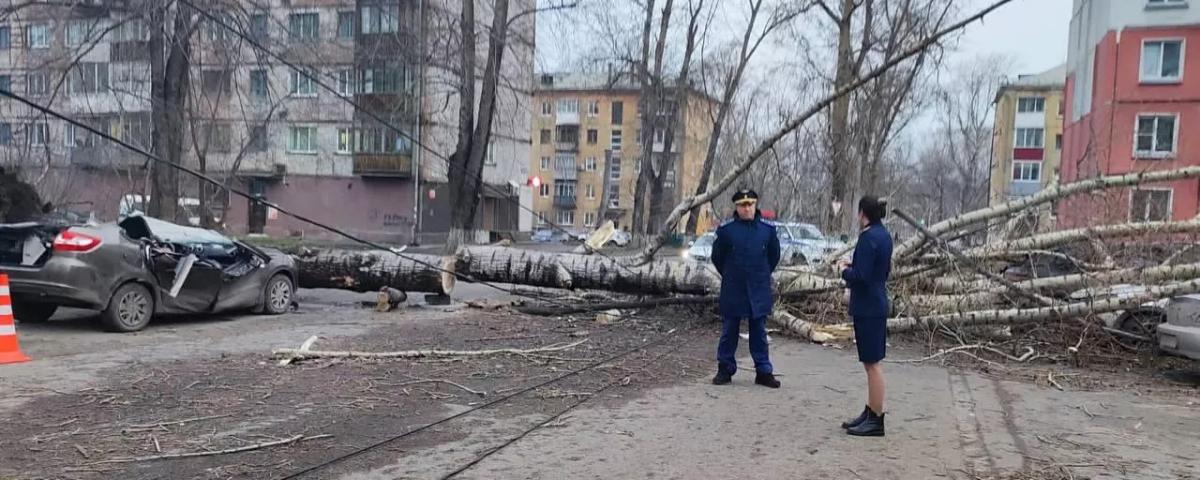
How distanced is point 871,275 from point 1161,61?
3305 cm

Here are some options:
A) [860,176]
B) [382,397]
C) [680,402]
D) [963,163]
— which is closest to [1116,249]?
[680,402]

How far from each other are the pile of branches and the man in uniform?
7.45ft

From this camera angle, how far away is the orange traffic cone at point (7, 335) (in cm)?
749

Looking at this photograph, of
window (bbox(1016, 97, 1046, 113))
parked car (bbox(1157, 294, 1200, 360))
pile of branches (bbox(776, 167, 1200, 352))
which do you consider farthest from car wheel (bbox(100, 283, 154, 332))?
window (bbox(1016, 97, 1046, 113))

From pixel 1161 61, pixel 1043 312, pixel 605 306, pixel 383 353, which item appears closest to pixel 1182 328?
pixel 1043 312

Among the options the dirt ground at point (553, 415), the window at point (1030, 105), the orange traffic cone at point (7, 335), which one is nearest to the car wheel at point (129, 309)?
the dirt ground at point (553, 415)

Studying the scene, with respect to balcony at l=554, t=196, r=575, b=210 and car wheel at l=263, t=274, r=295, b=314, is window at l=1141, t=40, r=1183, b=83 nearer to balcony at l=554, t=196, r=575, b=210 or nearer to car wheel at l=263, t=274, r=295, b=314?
car wheel at l=263, t=274, r=295, b=314

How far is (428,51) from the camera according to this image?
19.9 metres

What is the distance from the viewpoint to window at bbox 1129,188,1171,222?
1038 cm

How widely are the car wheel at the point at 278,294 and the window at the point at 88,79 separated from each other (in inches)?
284

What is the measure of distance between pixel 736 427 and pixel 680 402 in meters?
0.79

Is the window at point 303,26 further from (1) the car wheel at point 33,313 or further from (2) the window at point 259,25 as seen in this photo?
(1) the car wheel at point 33,313

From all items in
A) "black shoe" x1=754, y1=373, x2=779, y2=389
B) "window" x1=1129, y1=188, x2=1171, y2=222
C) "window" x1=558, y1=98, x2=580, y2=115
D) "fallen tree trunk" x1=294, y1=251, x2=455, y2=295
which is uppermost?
"window" x1=558, y1=98, x2=580, y2=115

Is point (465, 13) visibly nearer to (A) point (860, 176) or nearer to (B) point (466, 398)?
(B) point (466, 398)
